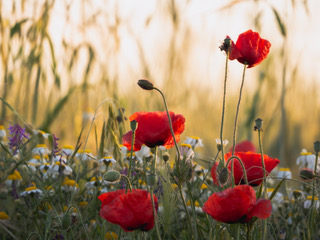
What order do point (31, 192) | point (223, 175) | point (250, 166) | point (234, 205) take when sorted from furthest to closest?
point (31, 192)
point (250, 166)
point (223, 175)
point (234, 205)

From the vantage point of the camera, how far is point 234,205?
0.76 meters

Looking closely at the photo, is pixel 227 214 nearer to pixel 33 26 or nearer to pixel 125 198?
pixel 125 198

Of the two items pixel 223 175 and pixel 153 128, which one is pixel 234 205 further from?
pixel 153 128

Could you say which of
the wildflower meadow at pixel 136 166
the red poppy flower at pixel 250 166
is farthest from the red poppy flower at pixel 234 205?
the red poppy flower at pixel 250 166

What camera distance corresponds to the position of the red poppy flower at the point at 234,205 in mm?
761

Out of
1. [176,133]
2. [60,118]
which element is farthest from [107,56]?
[176,133]

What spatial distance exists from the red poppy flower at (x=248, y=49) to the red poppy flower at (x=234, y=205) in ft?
0.95

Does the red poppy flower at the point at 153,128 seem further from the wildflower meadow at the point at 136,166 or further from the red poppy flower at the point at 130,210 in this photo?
the red poppy flower at the point at 130,210

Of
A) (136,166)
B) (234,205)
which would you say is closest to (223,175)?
(234,205)

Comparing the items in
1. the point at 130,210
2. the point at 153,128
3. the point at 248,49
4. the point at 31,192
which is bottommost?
the point at 31,192

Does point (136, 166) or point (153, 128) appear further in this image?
point (136, 166)

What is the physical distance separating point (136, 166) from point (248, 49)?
48 centimetres

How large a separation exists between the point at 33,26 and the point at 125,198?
137 centimetres

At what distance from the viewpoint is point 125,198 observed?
0.78 metres
